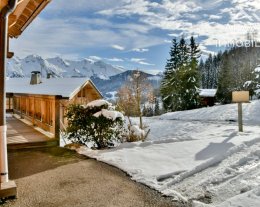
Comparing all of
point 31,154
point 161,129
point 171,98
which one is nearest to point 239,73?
point 171,98

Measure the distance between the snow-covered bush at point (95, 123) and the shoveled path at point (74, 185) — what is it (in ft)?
5.13

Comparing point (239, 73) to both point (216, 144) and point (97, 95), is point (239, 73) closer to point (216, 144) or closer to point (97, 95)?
point (97, 95)

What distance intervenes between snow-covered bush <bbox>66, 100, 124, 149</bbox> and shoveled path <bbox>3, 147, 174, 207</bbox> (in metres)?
1.56

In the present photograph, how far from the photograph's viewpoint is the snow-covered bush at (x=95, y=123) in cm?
841

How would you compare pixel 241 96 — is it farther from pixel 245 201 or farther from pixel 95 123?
pixel 245 201

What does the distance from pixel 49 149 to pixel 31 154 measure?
2.57 ft

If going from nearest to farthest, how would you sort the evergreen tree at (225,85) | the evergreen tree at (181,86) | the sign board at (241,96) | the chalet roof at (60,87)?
the sign board at (241,96)
the chalet roof at (60,87)
the evergreen tree at (181,86)
the evergreen tree at (225,85)

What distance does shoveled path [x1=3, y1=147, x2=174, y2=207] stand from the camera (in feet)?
13.8

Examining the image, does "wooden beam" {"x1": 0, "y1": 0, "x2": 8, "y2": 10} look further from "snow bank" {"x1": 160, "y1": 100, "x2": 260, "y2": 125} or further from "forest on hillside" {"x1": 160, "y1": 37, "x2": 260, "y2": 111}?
"forest on hillside" {"x1": 160, "y1": 37, "x2": 260, "y2": 111}

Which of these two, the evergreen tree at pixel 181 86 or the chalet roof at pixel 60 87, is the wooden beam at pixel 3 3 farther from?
the evergreen tree at pixel 181 86

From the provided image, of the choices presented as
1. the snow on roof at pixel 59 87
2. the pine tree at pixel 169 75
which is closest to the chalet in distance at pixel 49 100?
the snow on roof at pixel 59 87

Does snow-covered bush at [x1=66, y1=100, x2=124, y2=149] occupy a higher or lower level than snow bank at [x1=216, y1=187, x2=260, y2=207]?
higher

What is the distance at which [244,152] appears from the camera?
7.13 m

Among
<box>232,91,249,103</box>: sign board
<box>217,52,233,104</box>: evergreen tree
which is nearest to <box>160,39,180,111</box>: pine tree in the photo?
<box>217,52,233,104</box>: evergreen tree
